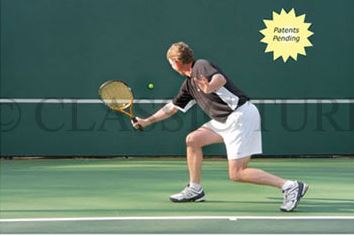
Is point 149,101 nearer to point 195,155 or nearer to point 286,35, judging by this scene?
point 286,35

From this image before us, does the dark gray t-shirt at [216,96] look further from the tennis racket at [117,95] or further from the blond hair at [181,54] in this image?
the tennis racket at [117,95]

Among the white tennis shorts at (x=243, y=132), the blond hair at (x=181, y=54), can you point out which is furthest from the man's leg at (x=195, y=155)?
the blond hair at (x=181, y=54)

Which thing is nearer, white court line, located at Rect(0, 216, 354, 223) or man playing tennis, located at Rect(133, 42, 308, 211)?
white court line, located at Rect(0, 216, 354, 223)

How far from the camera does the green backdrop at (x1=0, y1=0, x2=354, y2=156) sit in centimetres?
1195

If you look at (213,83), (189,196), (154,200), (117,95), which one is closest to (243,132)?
(213,83)

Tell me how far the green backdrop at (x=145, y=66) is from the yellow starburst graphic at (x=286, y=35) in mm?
83

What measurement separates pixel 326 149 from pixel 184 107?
5.30 metres

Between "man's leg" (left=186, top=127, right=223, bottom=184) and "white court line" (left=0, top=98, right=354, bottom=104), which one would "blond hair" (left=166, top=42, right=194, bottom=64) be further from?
"white court line" (left=0, top=98, right=354, bottom=104)

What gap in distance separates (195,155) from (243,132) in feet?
2.20

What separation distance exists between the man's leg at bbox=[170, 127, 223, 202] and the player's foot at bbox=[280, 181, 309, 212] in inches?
30.1

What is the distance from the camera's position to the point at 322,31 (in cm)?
1214

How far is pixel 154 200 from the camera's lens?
25.1ft

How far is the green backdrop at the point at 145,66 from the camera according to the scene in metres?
11.9

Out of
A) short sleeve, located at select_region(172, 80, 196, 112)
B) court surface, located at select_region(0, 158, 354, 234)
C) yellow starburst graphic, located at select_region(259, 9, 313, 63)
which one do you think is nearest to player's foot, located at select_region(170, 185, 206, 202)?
court surface, located at select_region(0, 158, 354, 234)
